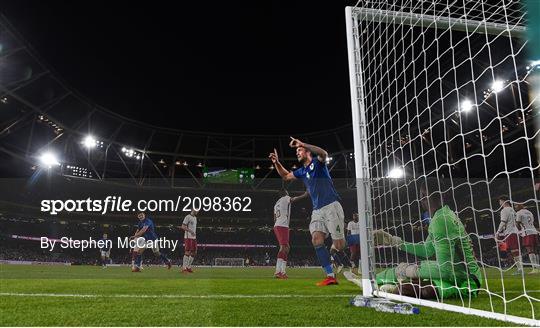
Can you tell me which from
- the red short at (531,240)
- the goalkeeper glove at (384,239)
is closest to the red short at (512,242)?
the red short at (531,240)

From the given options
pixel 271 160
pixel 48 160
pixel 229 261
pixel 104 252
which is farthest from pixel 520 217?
pixel 48 160

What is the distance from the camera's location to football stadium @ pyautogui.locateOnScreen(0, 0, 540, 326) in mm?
3352

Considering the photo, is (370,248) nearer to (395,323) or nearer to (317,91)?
(395,323)

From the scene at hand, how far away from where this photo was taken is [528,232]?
8844 millimetres

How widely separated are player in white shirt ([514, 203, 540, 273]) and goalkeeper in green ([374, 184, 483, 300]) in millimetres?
5926

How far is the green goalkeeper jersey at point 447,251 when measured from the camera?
140 inches

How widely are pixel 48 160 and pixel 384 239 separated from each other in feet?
67.1

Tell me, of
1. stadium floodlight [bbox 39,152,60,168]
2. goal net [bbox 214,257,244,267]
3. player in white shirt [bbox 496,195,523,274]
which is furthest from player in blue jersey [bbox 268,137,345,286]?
goal net [bbox 214,257,244,267]

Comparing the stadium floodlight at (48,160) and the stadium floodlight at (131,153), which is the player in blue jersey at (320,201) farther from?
the stadium floodlight at (131,153)

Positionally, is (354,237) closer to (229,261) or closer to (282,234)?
(282,234)

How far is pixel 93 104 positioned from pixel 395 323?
20.2 meters

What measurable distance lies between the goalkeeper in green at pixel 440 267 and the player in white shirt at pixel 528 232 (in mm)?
5926

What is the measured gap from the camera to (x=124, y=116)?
2142 centimetres

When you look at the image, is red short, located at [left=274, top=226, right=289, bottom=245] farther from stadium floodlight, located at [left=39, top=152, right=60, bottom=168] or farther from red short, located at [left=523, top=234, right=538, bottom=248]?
stadium floodlight, located at [left=39, top=152, right=60, bottom=168]
